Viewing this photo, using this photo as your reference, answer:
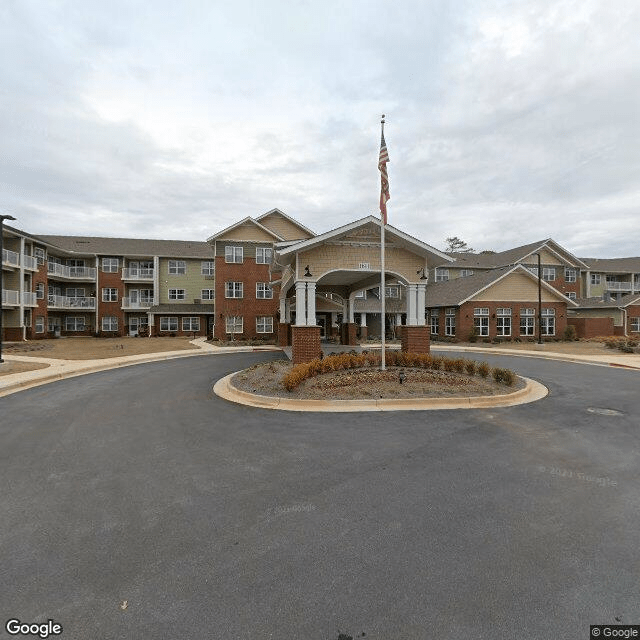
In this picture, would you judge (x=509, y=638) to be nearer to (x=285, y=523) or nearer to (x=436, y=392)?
(x=285, y=523)

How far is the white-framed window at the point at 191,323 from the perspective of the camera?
136ft

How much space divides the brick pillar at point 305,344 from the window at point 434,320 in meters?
24.7

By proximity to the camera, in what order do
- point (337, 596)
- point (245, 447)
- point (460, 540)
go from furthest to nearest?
point (245, 447)
point (460, 540)
point (337, 596)

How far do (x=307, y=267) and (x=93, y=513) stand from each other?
12.6 metres

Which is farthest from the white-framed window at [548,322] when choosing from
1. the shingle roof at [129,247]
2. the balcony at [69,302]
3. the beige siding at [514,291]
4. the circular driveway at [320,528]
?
the balcony at [69,302]

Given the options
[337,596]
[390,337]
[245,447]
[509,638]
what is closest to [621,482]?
[509,638]

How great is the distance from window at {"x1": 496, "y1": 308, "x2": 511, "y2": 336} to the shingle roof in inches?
1273

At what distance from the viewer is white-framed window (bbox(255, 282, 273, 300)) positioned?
36.2 meters

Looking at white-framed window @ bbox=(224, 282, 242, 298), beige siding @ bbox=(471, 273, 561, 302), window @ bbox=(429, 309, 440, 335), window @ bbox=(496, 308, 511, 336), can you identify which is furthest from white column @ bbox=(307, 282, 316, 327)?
window @ bbox=(496, 308, 511, 336)

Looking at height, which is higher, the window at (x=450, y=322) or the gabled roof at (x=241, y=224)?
the gabled roof at (x=241, y=224)

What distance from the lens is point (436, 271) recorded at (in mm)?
48312

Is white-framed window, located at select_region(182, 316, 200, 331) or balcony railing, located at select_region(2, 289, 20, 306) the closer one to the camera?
balcony railing, located at select_region(2, 289, 20, 306)

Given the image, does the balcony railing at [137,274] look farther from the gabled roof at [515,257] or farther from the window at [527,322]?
the window at [527,322]

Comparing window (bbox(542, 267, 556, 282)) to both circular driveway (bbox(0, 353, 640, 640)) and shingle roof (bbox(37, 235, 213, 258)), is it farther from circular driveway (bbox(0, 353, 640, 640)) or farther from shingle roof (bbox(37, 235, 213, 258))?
circular driveway (bbox(0, 353, 640, 640))
